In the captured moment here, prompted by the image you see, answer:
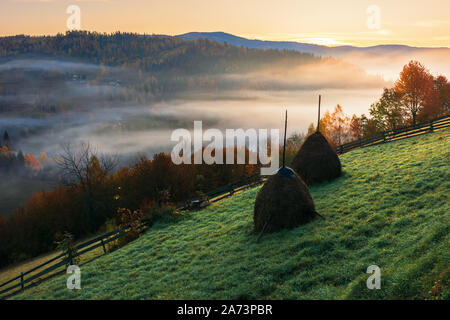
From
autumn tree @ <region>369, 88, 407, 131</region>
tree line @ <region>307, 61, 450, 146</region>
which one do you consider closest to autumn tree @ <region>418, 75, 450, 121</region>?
tree line @ <region>307, 61, 450, 146</region>

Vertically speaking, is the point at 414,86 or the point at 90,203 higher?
the point at 414,86

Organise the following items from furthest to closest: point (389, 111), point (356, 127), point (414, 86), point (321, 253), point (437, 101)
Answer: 1. point (356, 127)
2. point (389, 111)
3. point (437, 101)
4. point (414, 86)
5. point (321, 253)

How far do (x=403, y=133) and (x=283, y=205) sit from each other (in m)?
23.4

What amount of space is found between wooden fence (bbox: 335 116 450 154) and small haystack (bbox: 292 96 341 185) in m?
12.6

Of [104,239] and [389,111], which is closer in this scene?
[104,239]

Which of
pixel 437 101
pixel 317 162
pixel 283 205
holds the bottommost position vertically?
pixel 283 205

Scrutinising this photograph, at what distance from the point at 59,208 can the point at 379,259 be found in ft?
149

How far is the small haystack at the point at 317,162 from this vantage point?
19969mm

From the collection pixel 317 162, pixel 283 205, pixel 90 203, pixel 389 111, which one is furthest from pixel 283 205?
pixel 389 111

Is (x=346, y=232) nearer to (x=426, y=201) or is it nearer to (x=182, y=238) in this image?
(x=426, y=201)

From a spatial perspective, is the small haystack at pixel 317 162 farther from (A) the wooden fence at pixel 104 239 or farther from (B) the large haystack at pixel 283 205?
(A) the wooden fence at pixel 104 239

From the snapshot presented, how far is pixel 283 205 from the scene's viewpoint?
523 inches

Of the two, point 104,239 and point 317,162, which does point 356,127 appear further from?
point 104,239

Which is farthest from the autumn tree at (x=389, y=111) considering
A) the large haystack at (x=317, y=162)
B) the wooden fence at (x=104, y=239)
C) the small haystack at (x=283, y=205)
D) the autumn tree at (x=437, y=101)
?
the small haystack at (x=283, y=205)
